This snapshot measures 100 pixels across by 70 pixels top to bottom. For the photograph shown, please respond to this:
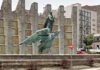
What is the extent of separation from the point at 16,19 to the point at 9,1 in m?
3.12

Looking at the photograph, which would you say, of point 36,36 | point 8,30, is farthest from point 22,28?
point 36,36

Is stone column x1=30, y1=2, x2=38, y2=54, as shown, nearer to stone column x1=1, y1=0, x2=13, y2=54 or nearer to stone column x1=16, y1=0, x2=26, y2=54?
stone column x1=16, y1=0, x2=26, y2=54

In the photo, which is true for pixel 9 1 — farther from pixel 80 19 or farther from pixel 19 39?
pixel 80 19

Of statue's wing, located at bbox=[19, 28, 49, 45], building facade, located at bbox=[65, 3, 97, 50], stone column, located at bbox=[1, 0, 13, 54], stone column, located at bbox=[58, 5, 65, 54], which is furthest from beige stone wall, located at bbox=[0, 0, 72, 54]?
building facade, located at bbox=[65, 3, 97, 50]

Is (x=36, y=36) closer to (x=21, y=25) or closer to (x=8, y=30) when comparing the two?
(x=8, y=30)

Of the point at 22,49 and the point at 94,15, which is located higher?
the point at 94,15

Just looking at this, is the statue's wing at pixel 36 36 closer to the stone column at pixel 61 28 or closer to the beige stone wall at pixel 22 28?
the beige stone wall at pixel 22 28

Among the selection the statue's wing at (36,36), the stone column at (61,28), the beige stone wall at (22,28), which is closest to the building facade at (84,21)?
the stone column at (61,28)

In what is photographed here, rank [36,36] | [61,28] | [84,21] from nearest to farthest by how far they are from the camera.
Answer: [36,36], [61,28], [84,21]

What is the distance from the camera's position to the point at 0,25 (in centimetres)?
5188

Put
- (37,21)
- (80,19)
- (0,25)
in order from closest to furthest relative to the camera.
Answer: (0,25) < (37,21) < (80,19)

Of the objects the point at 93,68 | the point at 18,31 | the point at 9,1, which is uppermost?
the point at 9,1

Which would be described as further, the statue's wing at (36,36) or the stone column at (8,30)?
the stone column at (8,30)

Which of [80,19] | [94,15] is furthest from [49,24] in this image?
[94,15]
